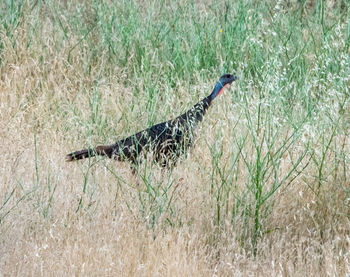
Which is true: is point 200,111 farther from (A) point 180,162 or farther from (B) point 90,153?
(B) point 90,153

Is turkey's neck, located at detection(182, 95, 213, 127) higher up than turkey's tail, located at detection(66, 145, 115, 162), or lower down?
higher up

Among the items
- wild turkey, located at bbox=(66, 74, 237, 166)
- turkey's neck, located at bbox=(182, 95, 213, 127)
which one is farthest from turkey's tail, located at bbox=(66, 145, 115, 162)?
turkey's neck, located at bbox=(182, 95, 213, 127)

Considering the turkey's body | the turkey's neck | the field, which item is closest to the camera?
the field

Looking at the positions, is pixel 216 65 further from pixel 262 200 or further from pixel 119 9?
pixel 262 200

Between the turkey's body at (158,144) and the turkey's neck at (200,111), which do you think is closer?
the turkey's body at (158,144)

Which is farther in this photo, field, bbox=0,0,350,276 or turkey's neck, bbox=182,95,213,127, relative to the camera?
turkey's neck, bbox=182,95,213,127

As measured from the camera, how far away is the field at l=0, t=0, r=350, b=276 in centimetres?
376

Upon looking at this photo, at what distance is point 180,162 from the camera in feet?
17.0

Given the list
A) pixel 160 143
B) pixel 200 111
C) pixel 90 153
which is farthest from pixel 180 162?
pixel 90 153

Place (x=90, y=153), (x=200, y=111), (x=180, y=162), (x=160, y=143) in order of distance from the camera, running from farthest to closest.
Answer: (x=200, y=111), (x=160, y=143), (x=180, y=162), (x=90, y=153)

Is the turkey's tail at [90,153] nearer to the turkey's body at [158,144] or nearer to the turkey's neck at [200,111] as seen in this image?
the turkey's body at [158,144]

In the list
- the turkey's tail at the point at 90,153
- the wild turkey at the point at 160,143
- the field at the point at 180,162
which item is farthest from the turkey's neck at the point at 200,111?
the turkey's tail at the point at 90,153

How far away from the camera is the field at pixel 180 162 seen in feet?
12.3

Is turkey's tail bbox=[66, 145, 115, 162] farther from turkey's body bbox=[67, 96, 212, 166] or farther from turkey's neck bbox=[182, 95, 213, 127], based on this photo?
turkey's neck bbox=[182, 95, 213, 127]
